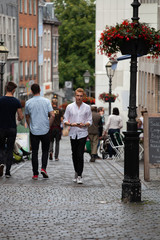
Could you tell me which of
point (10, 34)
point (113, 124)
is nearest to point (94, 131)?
point (113, 124)

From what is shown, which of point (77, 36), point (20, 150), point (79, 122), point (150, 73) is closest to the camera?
point (79, 122)

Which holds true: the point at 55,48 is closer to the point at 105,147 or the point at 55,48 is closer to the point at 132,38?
the point at 105,147

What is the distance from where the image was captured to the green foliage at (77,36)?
8094cm

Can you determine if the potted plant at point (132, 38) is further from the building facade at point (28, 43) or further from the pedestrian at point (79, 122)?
the building facade at point (28, 43)

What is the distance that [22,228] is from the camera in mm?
7562

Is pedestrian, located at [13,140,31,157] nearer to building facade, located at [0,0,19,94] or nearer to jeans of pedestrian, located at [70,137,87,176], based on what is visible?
jeans of pedestrian, located at [70,137,87,176]

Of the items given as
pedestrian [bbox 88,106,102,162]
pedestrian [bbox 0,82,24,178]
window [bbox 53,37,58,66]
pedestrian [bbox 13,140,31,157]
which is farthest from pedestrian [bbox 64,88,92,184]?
window [bbox 53,37,58,66]

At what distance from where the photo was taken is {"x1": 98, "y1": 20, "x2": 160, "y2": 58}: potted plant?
957cm

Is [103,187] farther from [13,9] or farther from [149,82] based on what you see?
[13,9]

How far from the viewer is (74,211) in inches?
343

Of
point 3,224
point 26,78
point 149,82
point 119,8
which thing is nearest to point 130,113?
point 3,224

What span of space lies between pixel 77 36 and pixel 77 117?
2777 inches

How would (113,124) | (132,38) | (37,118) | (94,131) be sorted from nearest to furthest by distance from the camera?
(132,38)
(37,118)
(94,131)
(113,124)

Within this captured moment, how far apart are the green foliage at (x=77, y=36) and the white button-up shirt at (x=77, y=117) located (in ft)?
227
